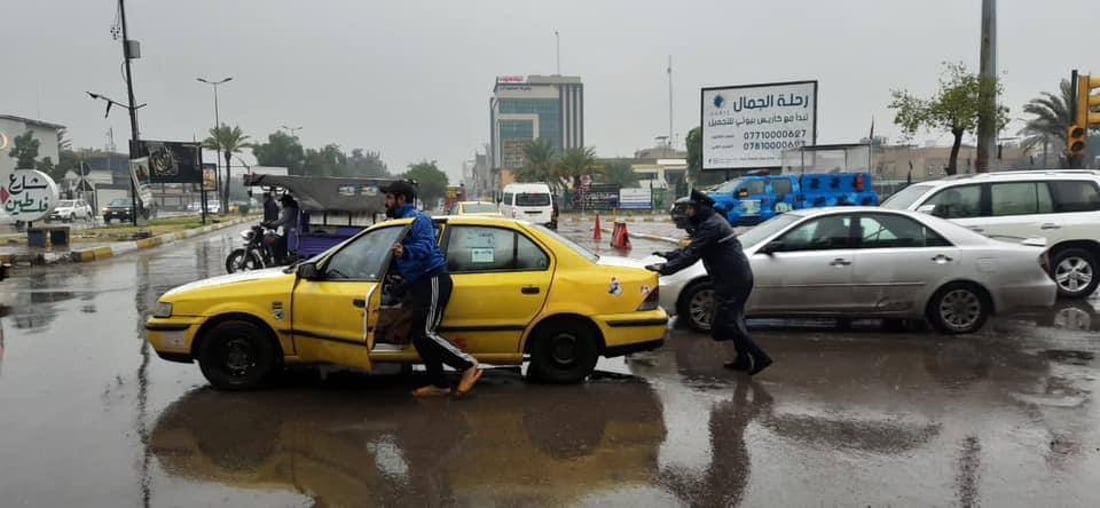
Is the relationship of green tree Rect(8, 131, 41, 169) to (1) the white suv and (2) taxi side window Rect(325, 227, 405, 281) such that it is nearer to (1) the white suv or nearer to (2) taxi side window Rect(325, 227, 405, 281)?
(2) taxi side window Rect(325, 227, 405, 281)

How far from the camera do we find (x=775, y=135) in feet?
106

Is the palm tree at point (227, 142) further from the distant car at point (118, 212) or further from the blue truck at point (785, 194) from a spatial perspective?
the blue truck at point (785, 194)

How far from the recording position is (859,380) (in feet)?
21.1

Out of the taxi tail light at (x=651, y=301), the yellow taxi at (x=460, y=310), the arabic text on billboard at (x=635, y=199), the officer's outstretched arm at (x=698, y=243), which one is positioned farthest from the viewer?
the arabic text on billboard at (x=635, y=199)

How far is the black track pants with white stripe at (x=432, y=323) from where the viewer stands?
5.62 metres

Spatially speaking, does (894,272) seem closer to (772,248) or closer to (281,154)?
(772,248)

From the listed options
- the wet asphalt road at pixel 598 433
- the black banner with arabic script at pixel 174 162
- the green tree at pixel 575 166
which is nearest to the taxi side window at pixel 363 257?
the wet asphalt road at pixel 598 433

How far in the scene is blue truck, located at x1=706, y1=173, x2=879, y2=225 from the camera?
2322 cm

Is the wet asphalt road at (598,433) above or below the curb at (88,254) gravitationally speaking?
below

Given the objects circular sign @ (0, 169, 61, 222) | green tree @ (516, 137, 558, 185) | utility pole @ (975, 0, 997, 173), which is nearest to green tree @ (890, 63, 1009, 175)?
utility pole @ (975, 0, 997, 173)

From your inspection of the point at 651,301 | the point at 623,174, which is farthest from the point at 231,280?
the point at 623,174

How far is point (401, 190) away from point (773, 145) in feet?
94.2

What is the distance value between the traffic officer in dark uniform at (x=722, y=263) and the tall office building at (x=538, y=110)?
146 m

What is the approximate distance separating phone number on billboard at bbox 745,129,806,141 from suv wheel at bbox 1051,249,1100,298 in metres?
22.4
